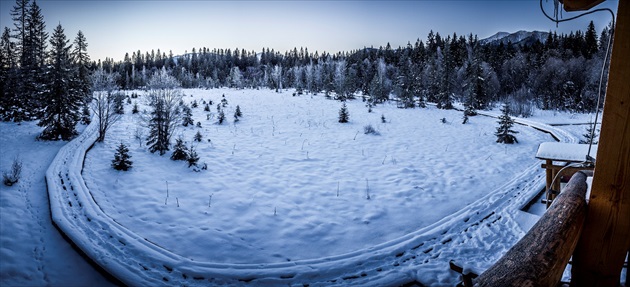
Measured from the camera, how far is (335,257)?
5.77m

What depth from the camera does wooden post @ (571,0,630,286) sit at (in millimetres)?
1632

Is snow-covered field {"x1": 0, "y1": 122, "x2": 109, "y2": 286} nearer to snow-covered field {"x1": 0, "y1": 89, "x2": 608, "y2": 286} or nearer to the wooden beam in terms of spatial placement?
snow-covered field {"x1": 0, "y1": 89, "x2": 608, "y2": 286}

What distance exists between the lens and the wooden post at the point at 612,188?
1.63 m

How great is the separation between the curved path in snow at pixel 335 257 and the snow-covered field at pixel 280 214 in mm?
31

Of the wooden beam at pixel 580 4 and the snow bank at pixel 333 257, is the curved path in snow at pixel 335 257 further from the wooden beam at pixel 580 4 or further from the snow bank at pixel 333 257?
the wooden beam at pixel 580 4

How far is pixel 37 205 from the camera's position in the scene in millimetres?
7852

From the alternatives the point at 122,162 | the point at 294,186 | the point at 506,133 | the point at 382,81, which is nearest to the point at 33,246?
the point at 122,162

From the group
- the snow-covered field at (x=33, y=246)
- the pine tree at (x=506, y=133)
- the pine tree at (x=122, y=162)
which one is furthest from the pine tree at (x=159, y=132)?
the pine tree at (x=506, y=133)

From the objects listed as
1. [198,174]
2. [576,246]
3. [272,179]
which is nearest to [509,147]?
[272,179]

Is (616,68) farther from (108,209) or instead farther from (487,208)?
(108,209)

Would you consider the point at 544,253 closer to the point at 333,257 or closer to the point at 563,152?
the point at 333,257

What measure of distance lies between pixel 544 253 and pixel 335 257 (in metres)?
4.73

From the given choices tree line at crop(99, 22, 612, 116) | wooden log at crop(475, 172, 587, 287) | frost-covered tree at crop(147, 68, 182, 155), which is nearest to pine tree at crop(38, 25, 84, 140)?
frost-covered tree at crop(147, 68, 182, 155)

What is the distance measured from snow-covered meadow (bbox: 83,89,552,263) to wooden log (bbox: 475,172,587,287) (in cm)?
481
